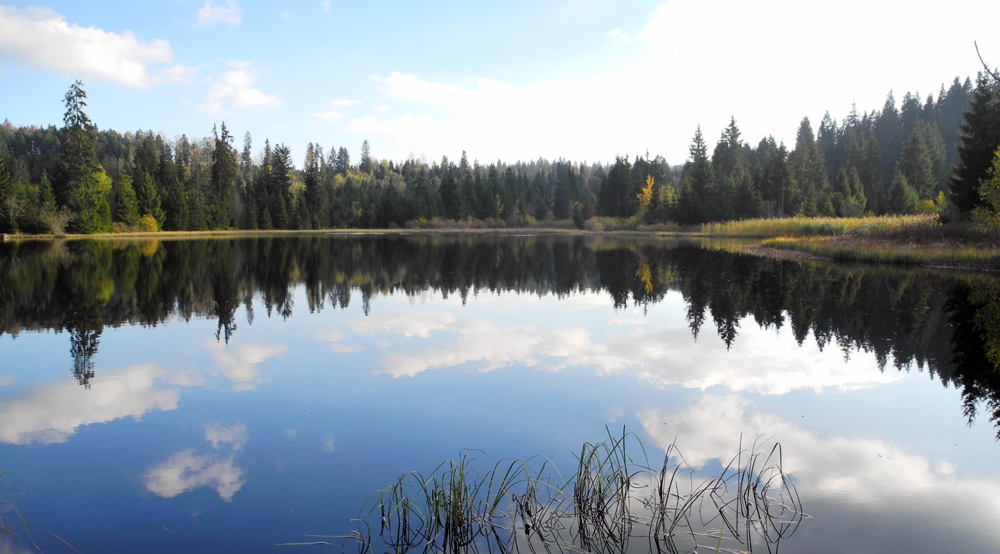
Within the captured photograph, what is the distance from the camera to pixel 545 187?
115 m

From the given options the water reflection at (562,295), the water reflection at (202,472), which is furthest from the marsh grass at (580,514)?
the water reflection at (562,295)

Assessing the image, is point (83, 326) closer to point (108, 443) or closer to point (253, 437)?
point (108, 443)

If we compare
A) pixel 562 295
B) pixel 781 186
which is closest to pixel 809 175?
pixel 781 186

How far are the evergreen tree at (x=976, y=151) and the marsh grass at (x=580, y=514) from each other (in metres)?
31.7

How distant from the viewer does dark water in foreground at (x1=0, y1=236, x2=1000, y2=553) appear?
4520mm

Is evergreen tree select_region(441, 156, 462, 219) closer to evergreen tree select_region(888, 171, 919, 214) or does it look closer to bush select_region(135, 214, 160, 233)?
bush select_region(135, 214, 160, 233)

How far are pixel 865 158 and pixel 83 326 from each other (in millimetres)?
88737

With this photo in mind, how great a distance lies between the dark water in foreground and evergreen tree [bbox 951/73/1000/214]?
18.1 metres

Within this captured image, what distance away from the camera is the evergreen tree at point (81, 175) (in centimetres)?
5384

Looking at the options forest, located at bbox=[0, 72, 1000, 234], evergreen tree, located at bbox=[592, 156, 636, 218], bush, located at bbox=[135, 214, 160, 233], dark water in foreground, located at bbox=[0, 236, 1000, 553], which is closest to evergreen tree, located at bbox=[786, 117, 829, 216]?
forest, located at bbox=[0, 72, 1000, 234]

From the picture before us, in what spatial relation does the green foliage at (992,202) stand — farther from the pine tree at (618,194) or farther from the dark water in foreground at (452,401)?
the pine tree at (618,194)

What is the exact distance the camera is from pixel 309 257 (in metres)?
32.0

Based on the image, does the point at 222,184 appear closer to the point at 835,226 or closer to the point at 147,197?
the point at 147,197

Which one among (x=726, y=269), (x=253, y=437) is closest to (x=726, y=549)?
(x=253, y=437)
